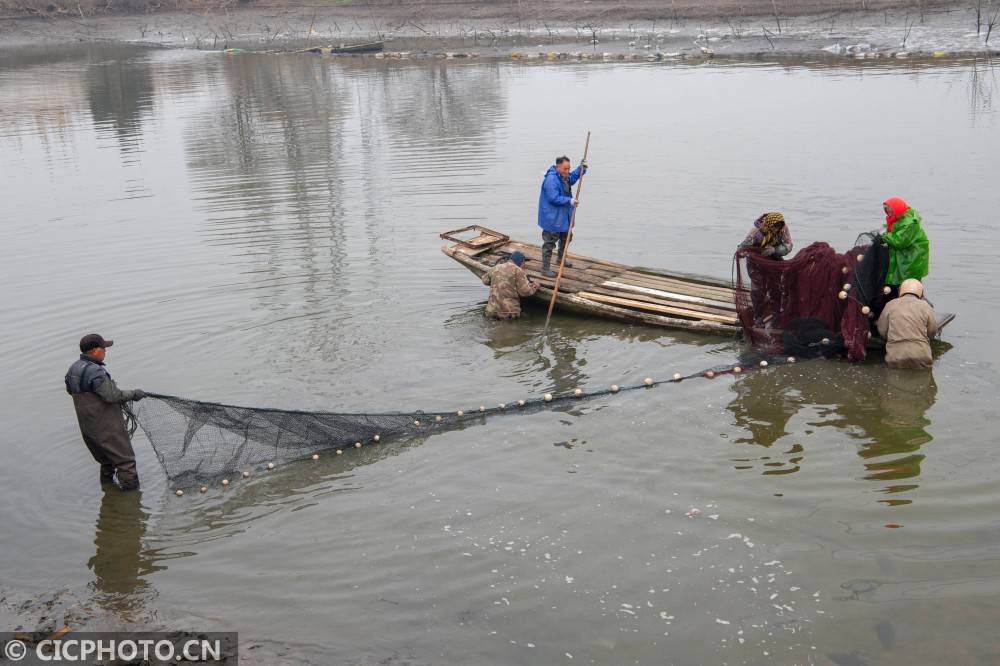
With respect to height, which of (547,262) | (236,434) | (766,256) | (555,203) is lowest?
(236,434)

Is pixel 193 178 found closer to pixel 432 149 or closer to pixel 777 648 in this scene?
pixel 432 149

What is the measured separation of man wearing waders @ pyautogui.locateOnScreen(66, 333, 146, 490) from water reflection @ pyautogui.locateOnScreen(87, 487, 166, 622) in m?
0.23

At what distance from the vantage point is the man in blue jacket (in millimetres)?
11477

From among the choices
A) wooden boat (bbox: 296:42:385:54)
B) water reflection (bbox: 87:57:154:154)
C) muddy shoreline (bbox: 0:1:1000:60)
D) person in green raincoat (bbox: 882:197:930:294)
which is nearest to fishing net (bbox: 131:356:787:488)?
person in green raincoat (bbox: 882:197:930:294)

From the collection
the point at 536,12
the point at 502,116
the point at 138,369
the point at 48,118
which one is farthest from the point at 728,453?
the point at 536,12

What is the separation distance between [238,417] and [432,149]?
15.0 meters

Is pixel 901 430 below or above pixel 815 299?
below

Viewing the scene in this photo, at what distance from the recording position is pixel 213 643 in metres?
5.99

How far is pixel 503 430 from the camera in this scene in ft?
28.5

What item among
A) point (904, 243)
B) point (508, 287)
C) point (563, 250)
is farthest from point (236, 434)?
point (904, 243)

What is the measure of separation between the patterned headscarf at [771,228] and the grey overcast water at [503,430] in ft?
4.28

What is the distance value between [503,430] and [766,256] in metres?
3.54

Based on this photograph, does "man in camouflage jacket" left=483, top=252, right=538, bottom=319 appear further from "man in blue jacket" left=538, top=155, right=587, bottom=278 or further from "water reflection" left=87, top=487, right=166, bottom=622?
"water reflection" left=87, top=487, right=166, bottom=622

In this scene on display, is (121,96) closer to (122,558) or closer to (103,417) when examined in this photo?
(103,417)
